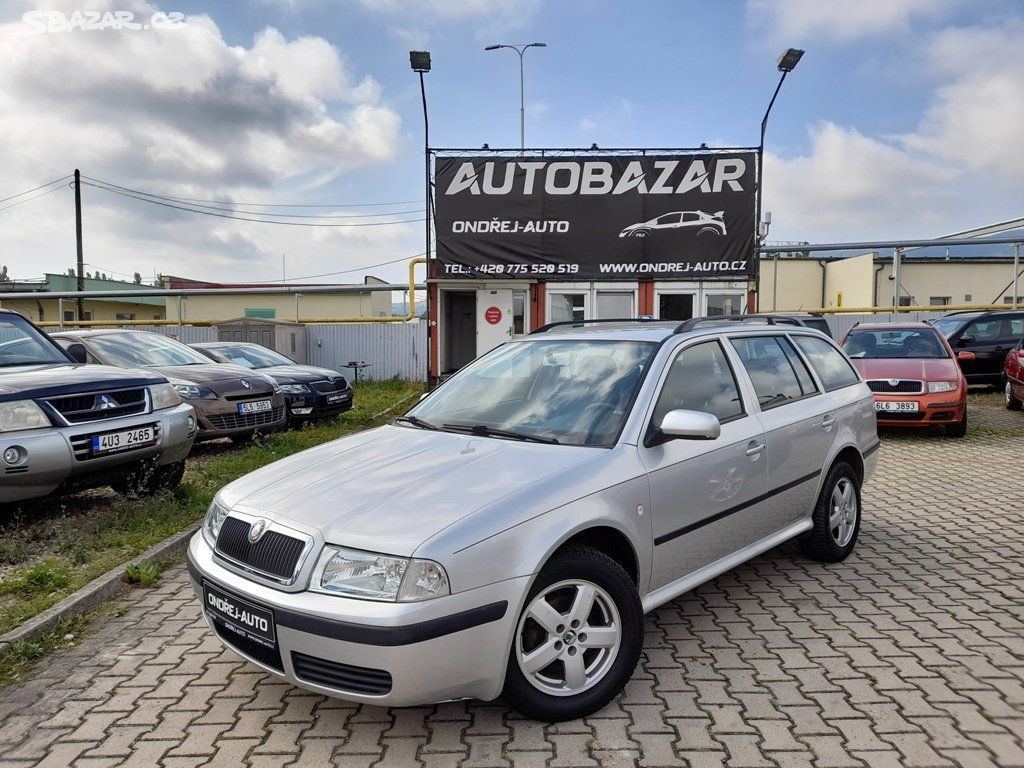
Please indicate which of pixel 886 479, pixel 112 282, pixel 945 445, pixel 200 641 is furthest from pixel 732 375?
pixel 112 282

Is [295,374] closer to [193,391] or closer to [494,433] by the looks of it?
[193,391]

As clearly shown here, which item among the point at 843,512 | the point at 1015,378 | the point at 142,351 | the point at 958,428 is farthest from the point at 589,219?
the point at 843,512

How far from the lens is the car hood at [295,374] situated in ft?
34.9

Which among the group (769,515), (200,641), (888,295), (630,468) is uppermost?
(888,295)

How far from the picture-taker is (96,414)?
206 inches

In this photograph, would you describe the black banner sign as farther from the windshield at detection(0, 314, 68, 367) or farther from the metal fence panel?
the windshield at detection(0, 314, 68, 367)

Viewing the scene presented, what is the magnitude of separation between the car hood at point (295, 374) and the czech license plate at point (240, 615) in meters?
7.85

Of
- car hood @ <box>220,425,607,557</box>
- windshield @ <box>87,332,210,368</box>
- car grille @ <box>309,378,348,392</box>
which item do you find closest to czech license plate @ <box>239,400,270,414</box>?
windshield @ <box>87,332,210,368</box>

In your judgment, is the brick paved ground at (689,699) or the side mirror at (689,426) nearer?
the brick paved ground at (689,699)

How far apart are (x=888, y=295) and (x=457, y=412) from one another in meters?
28.0

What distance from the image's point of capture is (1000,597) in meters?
4.09

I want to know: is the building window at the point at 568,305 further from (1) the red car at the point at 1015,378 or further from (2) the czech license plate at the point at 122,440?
(2) the czech license plate at the point at 122,440

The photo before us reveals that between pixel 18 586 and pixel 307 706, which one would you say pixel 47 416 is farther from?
pixel 307 706

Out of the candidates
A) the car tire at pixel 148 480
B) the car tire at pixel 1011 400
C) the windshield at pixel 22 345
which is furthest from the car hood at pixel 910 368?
the windshield at pixel 22 345
